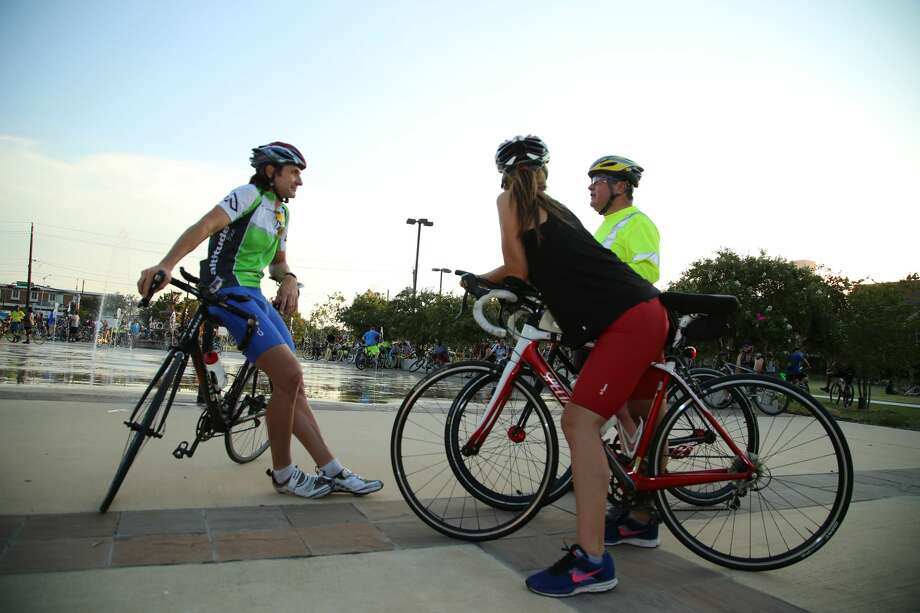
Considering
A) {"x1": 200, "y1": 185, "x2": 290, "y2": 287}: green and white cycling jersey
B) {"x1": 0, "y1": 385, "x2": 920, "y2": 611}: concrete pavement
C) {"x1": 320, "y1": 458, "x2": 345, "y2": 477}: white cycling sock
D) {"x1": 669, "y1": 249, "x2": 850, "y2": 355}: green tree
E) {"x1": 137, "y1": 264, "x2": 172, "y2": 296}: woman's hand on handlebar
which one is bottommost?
{"x1": 0, "y1": 385, "x2": 920, "y2": 611}: concrete pavement

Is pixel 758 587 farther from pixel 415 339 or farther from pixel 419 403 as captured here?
pixel 415 339

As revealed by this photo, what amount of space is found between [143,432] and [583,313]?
2113mm

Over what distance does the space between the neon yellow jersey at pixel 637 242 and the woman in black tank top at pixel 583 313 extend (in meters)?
1.14

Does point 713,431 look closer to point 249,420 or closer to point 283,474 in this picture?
point 283,474

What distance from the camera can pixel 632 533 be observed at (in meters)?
2.89

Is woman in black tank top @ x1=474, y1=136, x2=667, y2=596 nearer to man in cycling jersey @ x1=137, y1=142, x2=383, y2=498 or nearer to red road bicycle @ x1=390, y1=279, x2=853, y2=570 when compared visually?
red road bicycle @ x1=390, y1=279, x2=853, y2=570

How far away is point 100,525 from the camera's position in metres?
2.55

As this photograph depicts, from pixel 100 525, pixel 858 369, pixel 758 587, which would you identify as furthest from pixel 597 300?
pixel 858 369

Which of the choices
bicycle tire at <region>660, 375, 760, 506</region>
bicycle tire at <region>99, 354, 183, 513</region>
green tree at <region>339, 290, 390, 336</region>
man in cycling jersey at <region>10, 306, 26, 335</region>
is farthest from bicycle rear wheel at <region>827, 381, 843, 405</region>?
green tree at <region>339, 290, 390, 336</region>

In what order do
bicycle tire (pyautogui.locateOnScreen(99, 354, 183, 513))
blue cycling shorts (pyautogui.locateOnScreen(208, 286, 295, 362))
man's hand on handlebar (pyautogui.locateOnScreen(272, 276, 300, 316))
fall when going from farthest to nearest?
man's hand on handlebar (pyautogui.locateOnScreen(272, 276, 300, 316)) → blue cycling shorts (pyautogui.locateOnScreen(208, 286, 295, 362)) → bicycle tire (pyautogui.locateOnScreen(99, 354, 183, 513))

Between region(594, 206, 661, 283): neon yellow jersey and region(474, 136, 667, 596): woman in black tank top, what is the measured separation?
1.14 metres

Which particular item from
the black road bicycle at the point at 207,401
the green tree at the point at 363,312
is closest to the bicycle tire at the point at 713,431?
the black road bicycle at the point at 207,401

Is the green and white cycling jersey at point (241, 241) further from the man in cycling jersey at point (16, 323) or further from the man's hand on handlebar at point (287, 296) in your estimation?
the man in cycling jersey at point (16, 323)

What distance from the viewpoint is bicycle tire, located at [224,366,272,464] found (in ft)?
12.2
